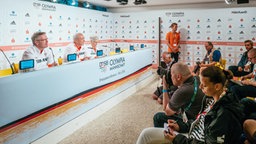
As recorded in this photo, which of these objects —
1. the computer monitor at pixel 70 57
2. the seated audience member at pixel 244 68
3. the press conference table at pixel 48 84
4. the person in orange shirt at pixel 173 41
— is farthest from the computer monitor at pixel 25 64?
the person in orange shirt at pixel 173 41

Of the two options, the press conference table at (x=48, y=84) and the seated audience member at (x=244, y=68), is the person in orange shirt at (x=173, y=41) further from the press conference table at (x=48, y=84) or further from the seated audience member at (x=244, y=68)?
the press conference table at (x=48, y=84)

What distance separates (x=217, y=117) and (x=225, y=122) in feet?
0.18

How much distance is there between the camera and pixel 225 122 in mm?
1337

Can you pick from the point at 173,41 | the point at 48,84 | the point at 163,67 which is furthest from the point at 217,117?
the point at 173,41

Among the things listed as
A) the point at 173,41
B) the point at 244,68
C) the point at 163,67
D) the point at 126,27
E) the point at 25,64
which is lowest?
the point at 244,68

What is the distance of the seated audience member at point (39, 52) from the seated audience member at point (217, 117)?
2.43 m

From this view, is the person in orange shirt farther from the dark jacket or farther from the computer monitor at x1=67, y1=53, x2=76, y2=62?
the dark jacket

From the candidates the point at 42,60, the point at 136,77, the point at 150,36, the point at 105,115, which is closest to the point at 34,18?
the point at 42,60

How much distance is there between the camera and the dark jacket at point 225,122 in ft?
4.39

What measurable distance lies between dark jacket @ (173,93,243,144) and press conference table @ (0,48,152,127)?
1.90 meters

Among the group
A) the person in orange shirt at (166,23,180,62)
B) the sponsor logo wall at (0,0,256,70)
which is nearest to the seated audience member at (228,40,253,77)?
the sponsor logo wall at (0,0,256,70)

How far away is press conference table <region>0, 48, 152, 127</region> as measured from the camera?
7.41 ft

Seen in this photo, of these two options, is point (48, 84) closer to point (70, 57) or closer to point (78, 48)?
point (70, 57)

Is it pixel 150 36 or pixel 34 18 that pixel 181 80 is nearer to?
pixel 34 18
